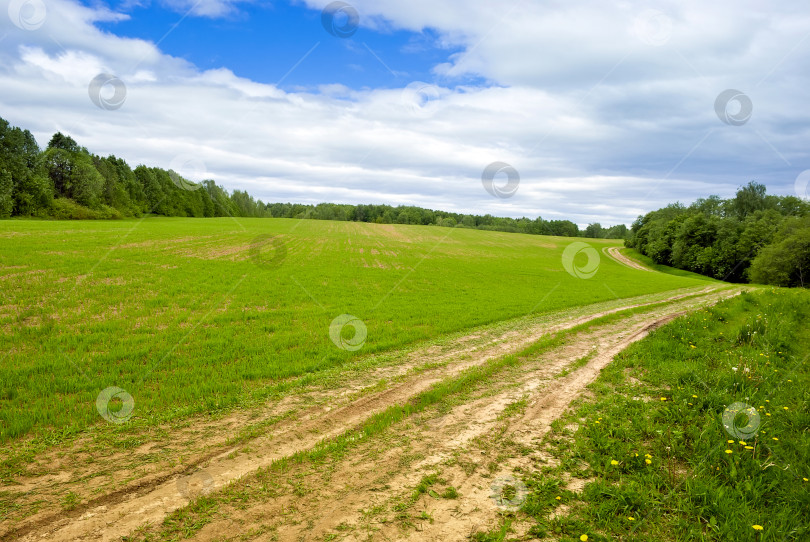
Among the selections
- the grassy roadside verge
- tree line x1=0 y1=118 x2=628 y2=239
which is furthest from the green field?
the grassy roadside verge

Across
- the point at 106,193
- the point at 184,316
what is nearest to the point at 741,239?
the point at 184,316

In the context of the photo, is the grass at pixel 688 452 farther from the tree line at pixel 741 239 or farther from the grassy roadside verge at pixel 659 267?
the grassy roadside verge at pixel 659 267

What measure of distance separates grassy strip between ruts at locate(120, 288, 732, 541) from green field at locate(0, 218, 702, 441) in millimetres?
3129

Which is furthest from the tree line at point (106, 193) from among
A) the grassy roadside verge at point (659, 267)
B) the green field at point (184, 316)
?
the grassy roadside verge at point (659, 267)

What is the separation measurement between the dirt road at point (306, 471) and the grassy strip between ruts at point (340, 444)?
0.27 feet

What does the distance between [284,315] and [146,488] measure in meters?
12.4

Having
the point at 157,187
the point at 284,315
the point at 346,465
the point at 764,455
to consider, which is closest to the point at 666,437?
the point at 764,455

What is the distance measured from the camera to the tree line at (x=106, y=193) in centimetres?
6894

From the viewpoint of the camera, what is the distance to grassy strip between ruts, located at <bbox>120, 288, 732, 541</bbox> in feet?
16.0

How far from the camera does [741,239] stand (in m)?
75.9

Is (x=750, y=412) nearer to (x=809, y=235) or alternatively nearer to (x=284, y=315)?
(x=284, y=315)

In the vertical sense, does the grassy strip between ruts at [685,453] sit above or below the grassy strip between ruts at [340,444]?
above

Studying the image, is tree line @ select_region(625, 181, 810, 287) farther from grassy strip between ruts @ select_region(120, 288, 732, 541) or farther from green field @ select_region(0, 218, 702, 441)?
grassy strip between ruts @ select_region(120, 288, 732, 541)

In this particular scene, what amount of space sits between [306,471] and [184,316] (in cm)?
1276
